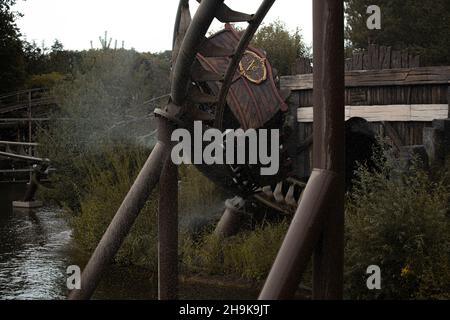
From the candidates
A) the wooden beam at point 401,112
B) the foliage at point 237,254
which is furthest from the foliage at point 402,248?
the wooden beam at point 401,112

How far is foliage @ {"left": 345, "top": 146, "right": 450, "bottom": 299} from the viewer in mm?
6188

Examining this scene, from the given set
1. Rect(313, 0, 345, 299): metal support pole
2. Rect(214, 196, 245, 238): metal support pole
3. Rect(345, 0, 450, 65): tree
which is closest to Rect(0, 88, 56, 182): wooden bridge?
Rect(345, 0, 450, 65): tree

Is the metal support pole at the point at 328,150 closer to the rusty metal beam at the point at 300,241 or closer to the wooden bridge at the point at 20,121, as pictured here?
the rusty metal beam at the point at 300,241

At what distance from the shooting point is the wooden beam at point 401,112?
946cm

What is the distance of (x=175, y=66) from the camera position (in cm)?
505

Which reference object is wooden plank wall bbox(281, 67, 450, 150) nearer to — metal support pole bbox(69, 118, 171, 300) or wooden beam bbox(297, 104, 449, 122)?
wooden beam bbox(297, 104, 449, 122)

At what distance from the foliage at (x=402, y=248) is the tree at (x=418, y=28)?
1084cm

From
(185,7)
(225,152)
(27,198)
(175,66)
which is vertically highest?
(185,7)

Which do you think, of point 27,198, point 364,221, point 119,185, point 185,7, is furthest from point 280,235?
point 27,198

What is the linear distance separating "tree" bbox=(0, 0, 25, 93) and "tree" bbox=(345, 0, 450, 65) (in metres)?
13.5
